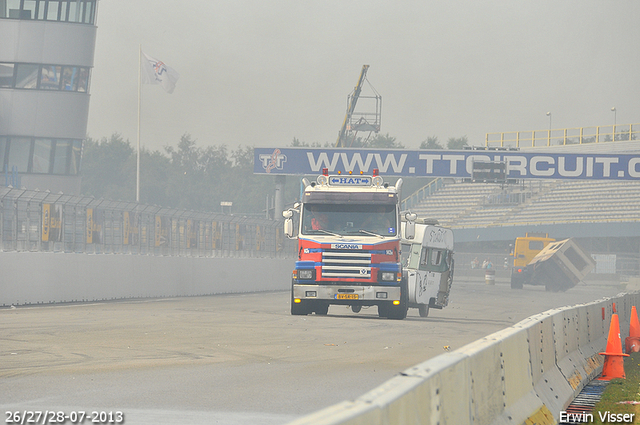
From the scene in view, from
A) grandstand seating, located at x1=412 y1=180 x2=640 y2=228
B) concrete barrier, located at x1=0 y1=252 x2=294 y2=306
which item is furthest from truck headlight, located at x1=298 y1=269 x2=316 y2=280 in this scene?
grandstand seating, located at x1=412 y1=180 x2=640 y2=228

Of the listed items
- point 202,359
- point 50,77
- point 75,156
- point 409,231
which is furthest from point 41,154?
point 202,359

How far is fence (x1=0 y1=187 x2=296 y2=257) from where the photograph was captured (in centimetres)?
2452

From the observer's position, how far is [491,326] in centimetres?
2128

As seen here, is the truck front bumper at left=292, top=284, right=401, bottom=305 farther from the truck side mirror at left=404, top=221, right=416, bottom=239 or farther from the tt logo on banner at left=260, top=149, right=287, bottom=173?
the tt logo on banner at left=260, top=149, right=287, bottom=173

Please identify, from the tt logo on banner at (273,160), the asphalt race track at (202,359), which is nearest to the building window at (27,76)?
the tt logo on banner at (273,160)

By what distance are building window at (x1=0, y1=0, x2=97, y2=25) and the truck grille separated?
109 feet

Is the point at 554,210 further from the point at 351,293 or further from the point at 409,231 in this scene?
the point at 351,293

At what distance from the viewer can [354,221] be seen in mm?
20328

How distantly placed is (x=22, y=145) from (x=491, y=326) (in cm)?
3408

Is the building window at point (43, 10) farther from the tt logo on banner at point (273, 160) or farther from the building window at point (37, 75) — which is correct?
the tt logo on banner at point (273, 160)

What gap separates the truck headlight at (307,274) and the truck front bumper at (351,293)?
8.3 inches

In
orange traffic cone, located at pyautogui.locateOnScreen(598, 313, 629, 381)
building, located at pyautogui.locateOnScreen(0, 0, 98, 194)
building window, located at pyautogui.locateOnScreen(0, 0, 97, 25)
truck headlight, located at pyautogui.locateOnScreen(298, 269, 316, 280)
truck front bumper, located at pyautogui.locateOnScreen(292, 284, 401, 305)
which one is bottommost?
orange traffic cone, located at pyautogui.locateOnScreen(598, 313, 629, 381)

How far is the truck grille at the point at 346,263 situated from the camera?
20.2 m

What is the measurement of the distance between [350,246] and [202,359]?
8.00m
